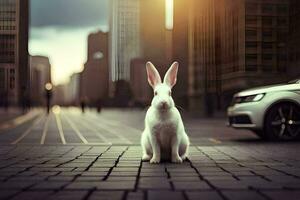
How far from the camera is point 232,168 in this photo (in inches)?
270

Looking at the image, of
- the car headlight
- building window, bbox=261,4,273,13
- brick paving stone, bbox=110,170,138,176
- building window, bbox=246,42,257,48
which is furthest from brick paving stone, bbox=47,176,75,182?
building window, bbox=261,4,273,13

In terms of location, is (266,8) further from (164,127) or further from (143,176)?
(143,176)

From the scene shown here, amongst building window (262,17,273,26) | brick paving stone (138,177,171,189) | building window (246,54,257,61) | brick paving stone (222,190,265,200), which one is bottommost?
brick paving stone (138,177,171,189)

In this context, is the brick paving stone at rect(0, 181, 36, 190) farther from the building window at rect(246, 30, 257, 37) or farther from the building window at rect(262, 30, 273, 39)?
the building window at rect(262, 30, 273, 39)

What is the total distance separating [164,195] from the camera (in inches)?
188

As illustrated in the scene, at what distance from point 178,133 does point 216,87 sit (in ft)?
112

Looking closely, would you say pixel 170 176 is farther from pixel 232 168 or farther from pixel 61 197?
pixel 61 197

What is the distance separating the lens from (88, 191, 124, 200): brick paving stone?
182 inches

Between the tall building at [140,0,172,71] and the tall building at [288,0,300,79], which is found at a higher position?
the tall building at [140,0,172,71]

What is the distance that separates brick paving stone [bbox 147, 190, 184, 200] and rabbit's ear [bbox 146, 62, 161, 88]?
2.84 m

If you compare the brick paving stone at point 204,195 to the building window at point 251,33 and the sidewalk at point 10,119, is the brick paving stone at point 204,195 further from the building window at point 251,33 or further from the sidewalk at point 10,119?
the sidewalk at point 10,119

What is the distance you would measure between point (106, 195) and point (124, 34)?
80205mm

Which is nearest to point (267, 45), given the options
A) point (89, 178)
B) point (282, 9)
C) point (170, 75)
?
point (282, 9)

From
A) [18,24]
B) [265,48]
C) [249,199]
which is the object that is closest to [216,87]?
[265,48]
